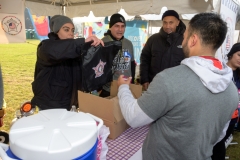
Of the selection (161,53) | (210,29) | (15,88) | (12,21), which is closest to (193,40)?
(210,29)

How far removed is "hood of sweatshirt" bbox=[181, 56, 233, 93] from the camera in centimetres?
64

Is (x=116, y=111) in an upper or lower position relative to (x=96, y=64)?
lower

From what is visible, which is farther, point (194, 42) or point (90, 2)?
point (90, 2)

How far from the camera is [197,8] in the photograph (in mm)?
2205

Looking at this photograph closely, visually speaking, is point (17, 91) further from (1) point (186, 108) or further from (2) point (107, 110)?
(1) point (186, 108)

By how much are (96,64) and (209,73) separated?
69 centimetres

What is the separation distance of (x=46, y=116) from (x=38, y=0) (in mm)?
2694

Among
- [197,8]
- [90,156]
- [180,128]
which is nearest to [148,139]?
[180,128]

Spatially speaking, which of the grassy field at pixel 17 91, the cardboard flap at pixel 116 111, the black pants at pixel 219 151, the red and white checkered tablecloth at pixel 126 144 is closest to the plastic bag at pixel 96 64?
the cardboard flap at pixel 116 111

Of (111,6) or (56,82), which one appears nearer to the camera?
(56,82)

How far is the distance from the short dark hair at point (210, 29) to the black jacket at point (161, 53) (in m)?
1.28

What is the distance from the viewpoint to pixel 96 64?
114 centimetres

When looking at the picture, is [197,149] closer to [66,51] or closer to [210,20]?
[210,20]

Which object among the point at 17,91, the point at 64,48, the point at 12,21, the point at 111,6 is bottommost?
the point at 17,91
